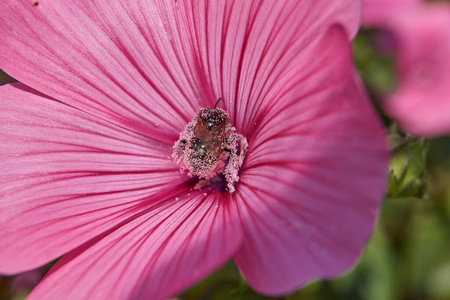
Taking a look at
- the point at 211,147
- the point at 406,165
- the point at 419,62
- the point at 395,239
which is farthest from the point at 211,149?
Result: the point at 419,62

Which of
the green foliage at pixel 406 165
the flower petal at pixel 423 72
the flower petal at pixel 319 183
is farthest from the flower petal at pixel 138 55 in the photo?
the flower petal at pixel 423 72

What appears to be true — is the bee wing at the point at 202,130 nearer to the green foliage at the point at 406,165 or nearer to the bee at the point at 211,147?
the bee at the point at 211,147

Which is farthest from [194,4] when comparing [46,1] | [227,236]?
[227,236]

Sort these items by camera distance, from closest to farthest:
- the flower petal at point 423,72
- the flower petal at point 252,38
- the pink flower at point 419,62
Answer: the flower petal at point 252,38 < the pink flower at point 419,62 < the flower petal at point 423,72

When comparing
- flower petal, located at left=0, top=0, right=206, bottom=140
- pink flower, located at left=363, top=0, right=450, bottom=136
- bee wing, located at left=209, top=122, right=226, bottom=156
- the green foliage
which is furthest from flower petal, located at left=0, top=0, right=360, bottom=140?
pink flower, located at left=363, top=0, right=450, bottom=136

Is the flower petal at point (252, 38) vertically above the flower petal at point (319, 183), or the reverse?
the flower petal at point (252, 38)

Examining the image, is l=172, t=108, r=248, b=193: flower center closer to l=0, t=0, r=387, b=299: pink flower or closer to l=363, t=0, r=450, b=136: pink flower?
l=0, t=0, r=387, b=299: pink flower

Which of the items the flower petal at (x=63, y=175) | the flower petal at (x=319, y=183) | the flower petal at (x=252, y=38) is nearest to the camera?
the flower petal at (x=319, y=183)
